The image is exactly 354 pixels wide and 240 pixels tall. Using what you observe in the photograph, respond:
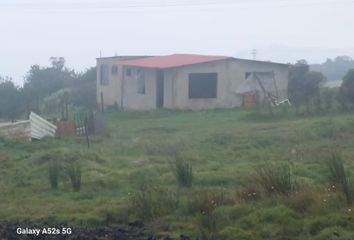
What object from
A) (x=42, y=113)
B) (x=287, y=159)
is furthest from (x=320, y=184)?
(x=42, y=113)

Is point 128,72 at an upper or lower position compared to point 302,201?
upper

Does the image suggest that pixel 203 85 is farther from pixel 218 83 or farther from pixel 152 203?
pixel 152 203

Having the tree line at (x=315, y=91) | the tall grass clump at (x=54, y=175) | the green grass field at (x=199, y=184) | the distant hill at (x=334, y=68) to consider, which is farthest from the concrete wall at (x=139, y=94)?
the distant hill at (x=334, y=68)

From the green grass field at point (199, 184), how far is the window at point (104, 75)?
15878 mm

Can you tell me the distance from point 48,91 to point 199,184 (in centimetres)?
3474

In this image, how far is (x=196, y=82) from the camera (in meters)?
33.9

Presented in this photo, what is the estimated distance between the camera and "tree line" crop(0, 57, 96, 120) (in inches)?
1403

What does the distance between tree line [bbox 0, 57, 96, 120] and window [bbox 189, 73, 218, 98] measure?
215 inches

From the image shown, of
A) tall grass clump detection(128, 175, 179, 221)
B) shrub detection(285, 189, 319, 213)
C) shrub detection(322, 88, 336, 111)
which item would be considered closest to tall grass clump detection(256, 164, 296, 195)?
shrub detection(285, 189, 319, 213)

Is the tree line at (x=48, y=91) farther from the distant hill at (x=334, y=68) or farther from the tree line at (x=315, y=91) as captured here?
the distant hill at (x=334, y=68)

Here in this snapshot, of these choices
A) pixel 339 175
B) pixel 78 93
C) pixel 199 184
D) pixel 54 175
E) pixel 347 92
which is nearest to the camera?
pixel 339 175

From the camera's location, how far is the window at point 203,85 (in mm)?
33750

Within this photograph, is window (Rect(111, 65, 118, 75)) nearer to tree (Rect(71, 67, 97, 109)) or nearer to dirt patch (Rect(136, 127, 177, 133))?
tree (Rect(71, 67, 97, 109))

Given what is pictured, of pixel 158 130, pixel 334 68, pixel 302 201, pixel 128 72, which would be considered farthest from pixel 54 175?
pixel 334 68
